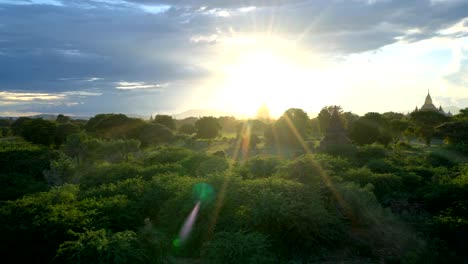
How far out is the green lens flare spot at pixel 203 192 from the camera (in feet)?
45.5

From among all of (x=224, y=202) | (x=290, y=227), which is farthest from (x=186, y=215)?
(x=290, y=227)

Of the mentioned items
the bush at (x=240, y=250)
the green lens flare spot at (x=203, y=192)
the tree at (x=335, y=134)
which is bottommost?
the bush at (x=240, y=250)

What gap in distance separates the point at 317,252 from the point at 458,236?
419 cm

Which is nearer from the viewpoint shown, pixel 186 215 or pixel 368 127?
pixel 186 215

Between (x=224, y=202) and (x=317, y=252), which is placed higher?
(x=224, y=202)

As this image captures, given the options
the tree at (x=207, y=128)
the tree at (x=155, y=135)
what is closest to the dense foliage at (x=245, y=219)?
the tree at (x=155, y=135)

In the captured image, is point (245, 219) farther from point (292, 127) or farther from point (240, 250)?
point (292, 127)

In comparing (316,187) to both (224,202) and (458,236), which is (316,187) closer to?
(224,202)

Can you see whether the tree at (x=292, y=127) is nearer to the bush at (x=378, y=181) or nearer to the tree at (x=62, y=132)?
the tree at (x=62, y=132)

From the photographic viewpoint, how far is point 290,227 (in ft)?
40.2

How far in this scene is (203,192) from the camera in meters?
14.4

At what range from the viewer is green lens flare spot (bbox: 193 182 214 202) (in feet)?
45.5

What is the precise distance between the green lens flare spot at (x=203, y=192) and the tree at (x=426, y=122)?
3910 cm

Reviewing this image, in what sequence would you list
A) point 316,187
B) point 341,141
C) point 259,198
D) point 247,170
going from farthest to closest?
point 341,141 → point 247,170 → point 316,187 → point 259,198
